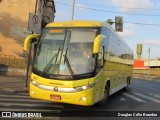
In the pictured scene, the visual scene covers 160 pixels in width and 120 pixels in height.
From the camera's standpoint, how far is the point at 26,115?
32.2ft

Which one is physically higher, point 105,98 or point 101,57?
point 101,57

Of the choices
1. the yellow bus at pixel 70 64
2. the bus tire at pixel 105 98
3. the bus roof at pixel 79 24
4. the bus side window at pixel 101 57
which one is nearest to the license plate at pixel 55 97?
the yellow bus at pixel 70 64

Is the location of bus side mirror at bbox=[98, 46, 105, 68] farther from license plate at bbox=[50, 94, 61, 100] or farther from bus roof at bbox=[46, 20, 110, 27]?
license plate at bbox=[50, 94, 61, 100]

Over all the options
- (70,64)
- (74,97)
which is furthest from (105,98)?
(70,64)

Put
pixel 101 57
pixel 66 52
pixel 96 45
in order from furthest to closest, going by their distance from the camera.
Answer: pixel 101 57, pixel 66 52, pixel 96 45

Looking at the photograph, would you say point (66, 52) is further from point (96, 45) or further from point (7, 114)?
point (7, 114)

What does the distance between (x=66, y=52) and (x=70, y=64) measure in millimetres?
468

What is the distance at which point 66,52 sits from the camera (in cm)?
1088

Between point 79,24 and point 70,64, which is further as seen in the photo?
point 79,24

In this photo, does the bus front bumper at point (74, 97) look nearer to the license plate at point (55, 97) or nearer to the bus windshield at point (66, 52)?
the license plate at point (55, 97)

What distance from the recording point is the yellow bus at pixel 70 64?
10414 mm

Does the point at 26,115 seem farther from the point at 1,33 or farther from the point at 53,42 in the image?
the point at 1,33

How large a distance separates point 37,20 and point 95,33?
25.8 ft

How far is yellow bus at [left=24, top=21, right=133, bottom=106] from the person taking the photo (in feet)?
34.2
